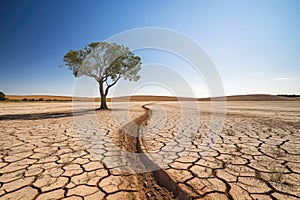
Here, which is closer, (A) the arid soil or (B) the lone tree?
(A) the arid soil

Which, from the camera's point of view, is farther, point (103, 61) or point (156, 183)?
point (103, 61)

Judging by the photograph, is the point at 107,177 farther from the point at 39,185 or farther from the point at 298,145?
the point at 298,145

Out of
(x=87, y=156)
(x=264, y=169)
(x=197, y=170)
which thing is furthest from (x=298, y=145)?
(x=87, y=156)

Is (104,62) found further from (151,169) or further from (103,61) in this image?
(151,169)

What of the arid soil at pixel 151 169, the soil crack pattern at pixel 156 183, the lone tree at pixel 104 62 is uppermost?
the lone tree at pixel 104 62

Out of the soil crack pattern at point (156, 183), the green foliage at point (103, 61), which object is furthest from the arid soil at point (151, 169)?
the green foliage at point (103, 61)

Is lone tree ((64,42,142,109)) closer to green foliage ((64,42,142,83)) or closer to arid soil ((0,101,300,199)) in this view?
green foliage ((64,42,142,83))

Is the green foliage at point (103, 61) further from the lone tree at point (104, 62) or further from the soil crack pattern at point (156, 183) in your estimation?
the soil crack pattern at point (156, 183)

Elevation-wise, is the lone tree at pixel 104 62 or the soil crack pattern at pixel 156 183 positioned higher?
the lone tree at pixel 104 62

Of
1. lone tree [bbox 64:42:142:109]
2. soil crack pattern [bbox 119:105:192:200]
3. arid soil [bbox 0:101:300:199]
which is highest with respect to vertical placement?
lone tree [bbox 64:42:142:109]

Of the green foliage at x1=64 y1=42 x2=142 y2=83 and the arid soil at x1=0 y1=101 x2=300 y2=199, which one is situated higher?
the green foliage at x1=64 y1=42 x2=142 y2=83

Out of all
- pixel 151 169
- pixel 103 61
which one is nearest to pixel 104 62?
pixel 103 61

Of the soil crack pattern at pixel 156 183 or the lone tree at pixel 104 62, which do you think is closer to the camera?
the soil crack pattern at pixel 156 183

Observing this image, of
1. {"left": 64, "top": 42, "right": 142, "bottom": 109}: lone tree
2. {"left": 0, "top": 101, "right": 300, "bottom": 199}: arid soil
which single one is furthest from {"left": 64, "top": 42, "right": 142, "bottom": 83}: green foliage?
{"left": 0, "top": 101, "right": 300, "bottom": 199}: arid soil
